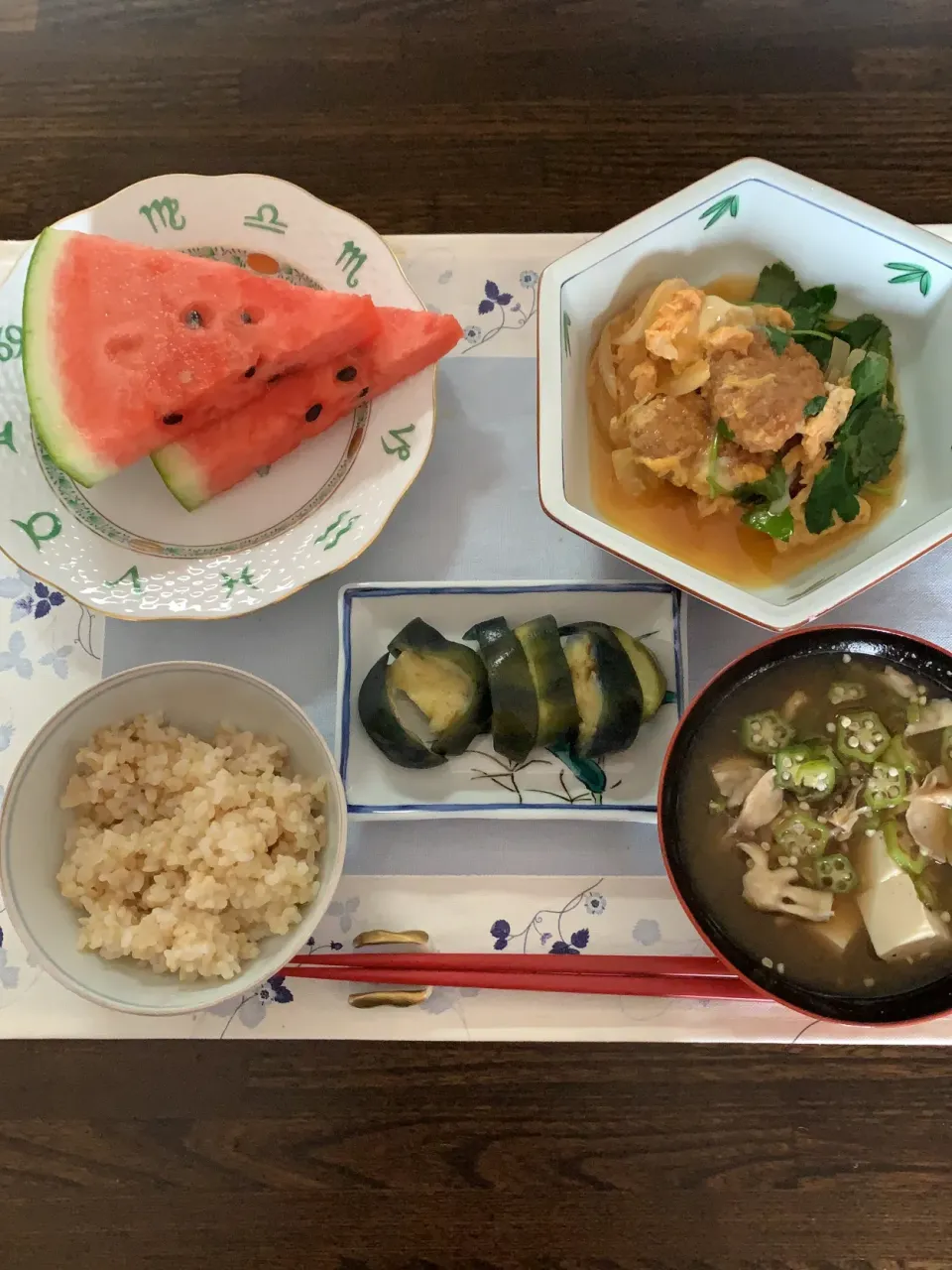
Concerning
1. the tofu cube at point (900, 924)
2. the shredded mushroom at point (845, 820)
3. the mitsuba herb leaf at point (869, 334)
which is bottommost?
the tofu cube at point (900, 924)

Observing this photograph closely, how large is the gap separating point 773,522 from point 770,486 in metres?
0.05

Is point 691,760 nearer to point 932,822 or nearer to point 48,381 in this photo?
A: point 932,822

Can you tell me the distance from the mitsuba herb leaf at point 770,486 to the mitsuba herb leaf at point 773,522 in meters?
0.02

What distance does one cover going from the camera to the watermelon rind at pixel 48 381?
4.43 ft

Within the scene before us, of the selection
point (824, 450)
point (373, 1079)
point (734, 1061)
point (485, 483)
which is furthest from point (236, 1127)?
point (824, 450)

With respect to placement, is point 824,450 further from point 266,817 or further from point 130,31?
point 130,31

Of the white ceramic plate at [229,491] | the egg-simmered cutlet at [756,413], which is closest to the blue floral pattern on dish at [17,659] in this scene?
the white ceramic plate at [229,491]

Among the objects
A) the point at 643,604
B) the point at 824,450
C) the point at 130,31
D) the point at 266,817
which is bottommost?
the point at 266,817

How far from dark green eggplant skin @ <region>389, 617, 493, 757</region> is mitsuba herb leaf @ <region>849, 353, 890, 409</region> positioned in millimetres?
693

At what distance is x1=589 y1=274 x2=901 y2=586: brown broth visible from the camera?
1388 millimetres

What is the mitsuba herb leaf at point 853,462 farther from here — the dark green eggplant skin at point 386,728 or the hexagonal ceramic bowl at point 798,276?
the dark green eggplant skin at point 386,728

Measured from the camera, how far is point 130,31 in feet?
5.70

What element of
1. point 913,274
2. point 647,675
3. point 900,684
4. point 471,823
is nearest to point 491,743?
point 471,823

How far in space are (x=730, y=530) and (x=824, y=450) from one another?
0.17 meters
